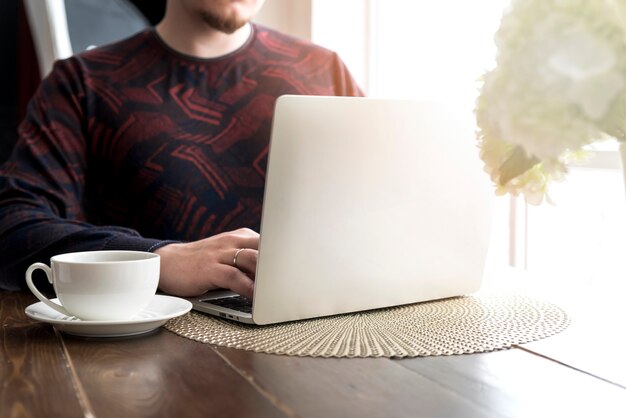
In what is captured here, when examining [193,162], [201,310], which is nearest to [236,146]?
[193,162]

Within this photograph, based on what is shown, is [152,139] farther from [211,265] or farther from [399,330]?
[399,330]

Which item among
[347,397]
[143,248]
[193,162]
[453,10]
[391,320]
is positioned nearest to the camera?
[347,397]

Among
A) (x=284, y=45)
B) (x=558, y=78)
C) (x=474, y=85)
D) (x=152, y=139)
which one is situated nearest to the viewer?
(x=558, y=78)

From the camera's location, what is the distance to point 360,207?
866 millimetres

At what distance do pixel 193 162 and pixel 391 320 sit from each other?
76cm

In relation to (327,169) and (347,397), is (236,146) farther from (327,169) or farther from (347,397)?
Answer: (347,397)

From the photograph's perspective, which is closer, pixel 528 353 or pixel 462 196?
pixel 528 353

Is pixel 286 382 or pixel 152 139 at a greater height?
pixel 152 139

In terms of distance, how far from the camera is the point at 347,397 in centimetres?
62

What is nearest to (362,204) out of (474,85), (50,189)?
(474,85)

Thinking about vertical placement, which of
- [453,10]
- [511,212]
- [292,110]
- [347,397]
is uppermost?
[453,10]

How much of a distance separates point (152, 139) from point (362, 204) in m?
0.78

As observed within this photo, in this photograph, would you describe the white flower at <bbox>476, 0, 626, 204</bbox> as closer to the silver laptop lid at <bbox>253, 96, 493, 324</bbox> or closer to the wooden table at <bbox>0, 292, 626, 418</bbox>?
the wooden table at <bbox>0, 292, 626, 418</bbox>

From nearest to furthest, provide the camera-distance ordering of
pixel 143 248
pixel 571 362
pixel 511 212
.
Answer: pixel 571 362 < pixel 143 248 < pixel 511 212
